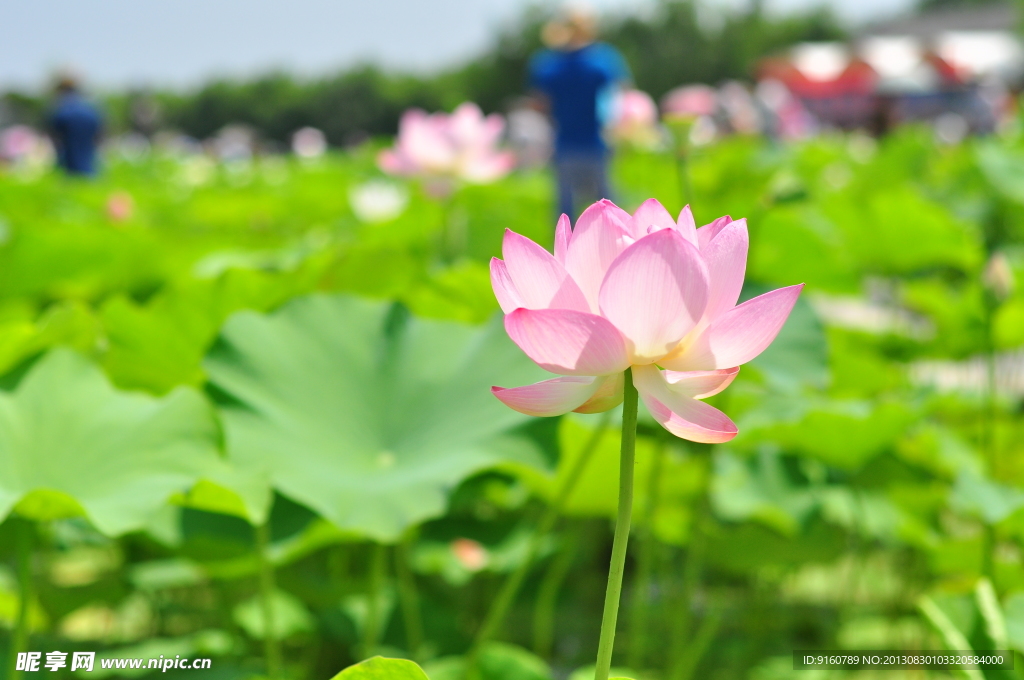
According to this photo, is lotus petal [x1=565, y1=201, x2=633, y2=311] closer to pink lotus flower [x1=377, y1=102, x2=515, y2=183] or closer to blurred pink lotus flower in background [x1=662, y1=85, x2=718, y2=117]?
blurred pink lotus flower in background [x1=662, y1=85, x2=718, y2=117]

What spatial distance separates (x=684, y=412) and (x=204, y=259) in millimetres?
1408

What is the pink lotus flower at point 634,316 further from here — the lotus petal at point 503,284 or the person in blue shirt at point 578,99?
the person in blue shirt at point 578,99

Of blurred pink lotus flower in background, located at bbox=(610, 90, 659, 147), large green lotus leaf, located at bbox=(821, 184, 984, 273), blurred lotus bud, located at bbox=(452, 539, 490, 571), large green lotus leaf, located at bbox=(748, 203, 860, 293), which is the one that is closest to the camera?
blurred lotus bud, located at bbox=(452, 539, 490, 571)

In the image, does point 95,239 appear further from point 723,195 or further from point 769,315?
point 723,195

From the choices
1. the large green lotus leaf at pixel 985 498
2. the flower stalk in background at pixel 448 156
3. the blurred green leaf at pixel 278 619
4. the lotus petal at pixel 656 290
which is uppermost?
the flower stalk in background at pixel 448 156

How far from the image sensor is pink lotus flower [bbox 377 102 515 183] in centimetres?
213

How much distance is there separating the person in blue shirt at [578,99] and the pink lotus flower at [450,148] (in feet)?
2.54

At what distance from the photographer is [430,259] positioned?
2.13 metres

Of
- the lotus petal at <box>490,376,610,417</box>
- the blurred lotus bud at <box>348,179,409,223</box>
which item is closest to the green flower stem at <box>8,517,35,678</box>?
the lotus petal at <box>490,376,610,417</box>

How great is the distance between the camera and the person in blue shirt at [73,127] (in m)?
4.52

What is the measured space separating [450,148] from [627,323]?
1736 millimetres

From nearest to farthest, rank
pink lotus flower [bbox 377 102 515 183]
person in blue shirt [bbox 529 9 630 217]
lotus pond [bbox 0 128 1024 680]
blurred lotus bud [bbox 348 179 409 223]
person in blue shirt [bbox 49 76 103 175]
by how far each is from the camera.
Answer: lotus pond [bbox 0 128 1024 680]
pink lotus flower [bbox 377 102 515 183]
blurred lotus bud [bbox 348 179 409 223]
person in blue shirt [bbox 529 9 630 217]
person in blue shirt [bbox 49 76 103 175]

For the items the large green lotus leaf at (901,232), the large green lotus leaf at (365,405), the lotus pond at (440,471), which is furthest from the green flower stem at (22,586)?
the large green lotus leaf at (901,232)

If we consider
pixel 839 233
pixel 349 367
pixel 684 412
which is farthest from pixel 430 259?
pixel 684 412
